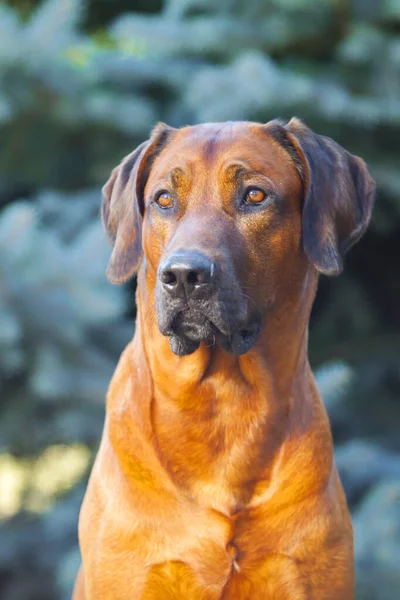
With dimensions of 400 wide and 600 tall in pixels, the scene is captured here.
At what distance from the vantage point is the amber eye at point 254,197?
9.38 ft

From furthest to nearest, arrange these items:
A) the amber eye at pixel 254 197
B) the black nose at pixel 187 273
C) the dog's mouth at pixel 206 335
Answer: the amber eye at pixel 254 197 → the dog's mouth at pixel 206 335 → the black nose at pixel 187 273

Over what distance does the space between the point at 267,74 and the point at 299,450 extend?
245 centimetres

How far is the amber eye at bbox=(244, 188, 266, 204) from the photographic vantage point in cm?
286

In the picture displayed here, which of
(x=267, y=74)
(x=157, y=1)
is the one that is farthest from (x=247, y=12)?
(x=157, y=1)

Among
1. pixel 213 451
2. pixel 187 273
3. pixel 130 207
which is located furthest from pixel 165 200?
pixel 213 451

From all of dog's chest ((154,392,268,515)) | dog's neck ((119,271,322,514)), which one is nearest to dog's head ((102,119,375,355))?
dog's neck ((119,271,322,514))

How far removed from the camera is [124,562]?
2869 mm

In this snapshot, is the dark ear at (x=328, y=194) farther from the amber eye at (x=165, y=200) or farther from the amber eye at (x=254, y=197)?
the amber eye at (x=165, y=200)

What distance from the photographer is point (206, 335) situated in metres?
2.77

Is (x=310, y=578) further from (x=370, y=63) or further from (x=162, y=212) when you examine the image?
(x=370, y=63)

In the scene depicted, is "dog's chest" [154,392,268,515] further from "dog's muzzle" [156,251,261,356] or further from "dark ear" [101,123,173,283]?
"dark ear" [101,123,173,283]

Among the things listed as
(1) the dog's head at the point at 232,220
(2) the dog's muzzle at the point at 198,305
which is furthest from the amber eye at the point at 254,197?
(2) the dog's muzzle at the point at 198,305

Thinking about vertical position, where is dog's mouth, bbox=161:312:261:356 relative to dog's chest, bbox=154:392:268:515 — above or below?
above

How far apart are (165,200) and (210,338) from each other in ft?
1.48
